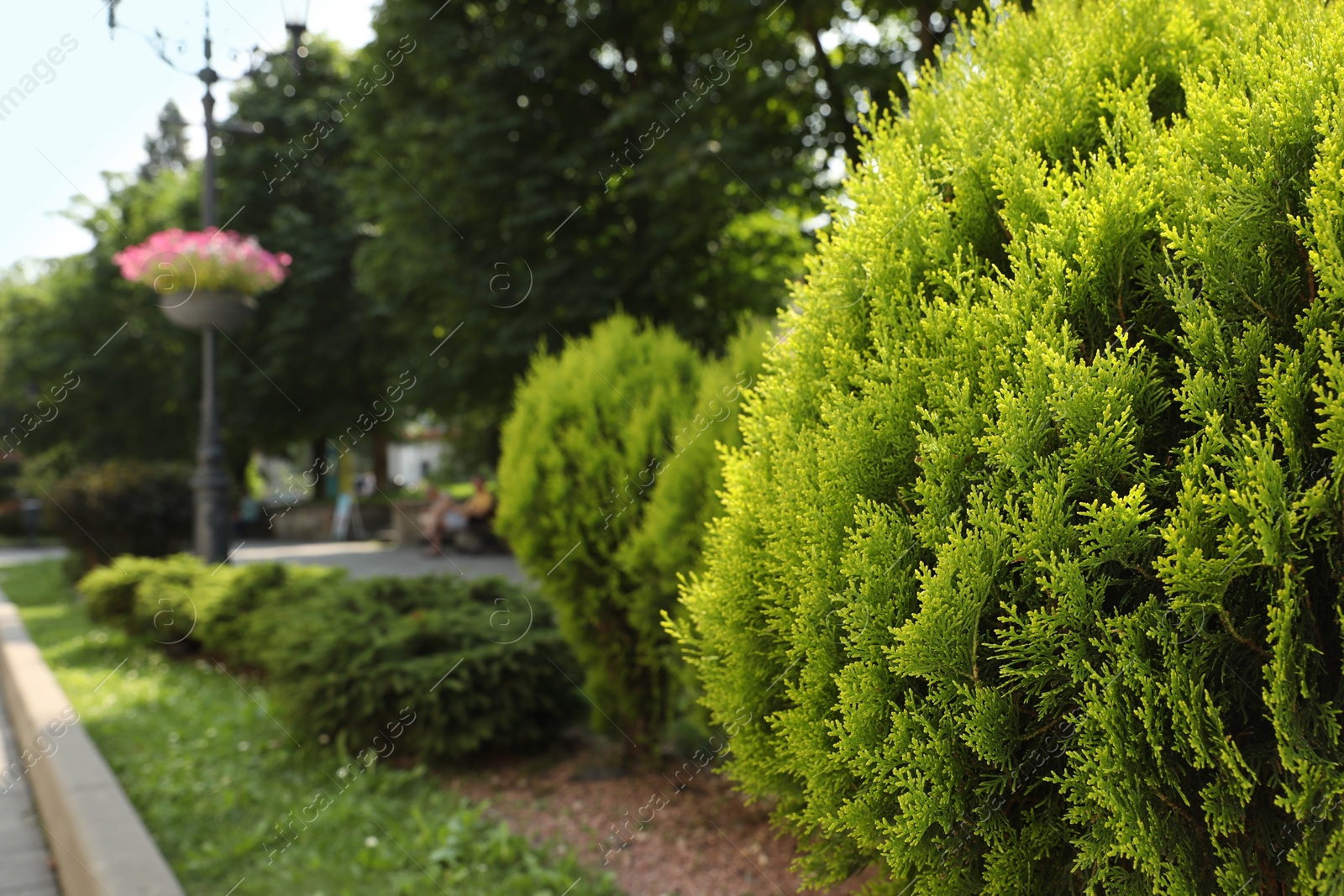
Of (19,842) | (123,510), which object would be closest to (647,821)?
(19,842)

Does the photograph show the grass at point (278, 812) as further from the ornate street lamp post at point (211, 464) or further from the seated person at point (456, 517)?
the seated person at point (456, 517)

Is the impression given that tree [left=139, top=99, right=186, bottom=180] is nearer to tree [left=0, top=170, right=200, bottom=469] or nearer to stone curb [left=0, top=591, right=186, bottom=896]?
tree [left=0, top=170, right=200, bottom=469]

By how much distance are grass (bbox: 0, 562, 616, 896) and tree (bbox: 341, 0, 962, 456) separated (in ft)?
24.4

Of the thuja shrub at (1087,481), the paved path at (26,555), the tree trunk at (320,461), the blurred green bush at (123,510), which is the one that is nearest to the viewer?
the thuja shrub at (1087,481)

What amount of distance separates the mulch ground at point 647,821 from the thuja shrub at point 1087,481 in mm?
1809

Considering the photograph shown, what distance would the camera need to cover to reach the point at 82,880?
12.5ft

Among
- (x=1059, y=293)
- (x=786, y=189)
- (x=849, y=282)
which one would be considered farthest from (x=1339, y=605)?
(x=786, y=189)

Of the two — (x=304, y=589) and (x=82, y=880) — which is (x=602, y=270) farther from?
Result: (x=82, y=880)

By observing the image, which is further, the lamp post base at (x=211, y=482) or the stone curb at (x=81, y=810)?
the lamp post base at (x=211, y=482)

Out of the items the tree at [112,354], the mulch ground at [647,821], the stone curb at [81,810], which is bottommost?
the mulch ground at [647,821]

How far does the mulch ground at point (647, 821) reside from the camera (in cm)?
375

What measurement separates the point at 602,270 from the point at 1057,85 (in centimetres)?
1155

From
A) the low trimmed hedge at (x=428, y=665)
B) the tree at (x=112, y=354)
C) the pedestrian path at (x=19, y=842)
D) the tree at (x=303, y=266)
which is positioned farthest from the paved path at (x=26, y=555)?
the low trimmed hedge at (x=428, y=665)

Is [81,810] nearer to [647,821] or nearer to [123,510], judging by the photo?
[647,821]
